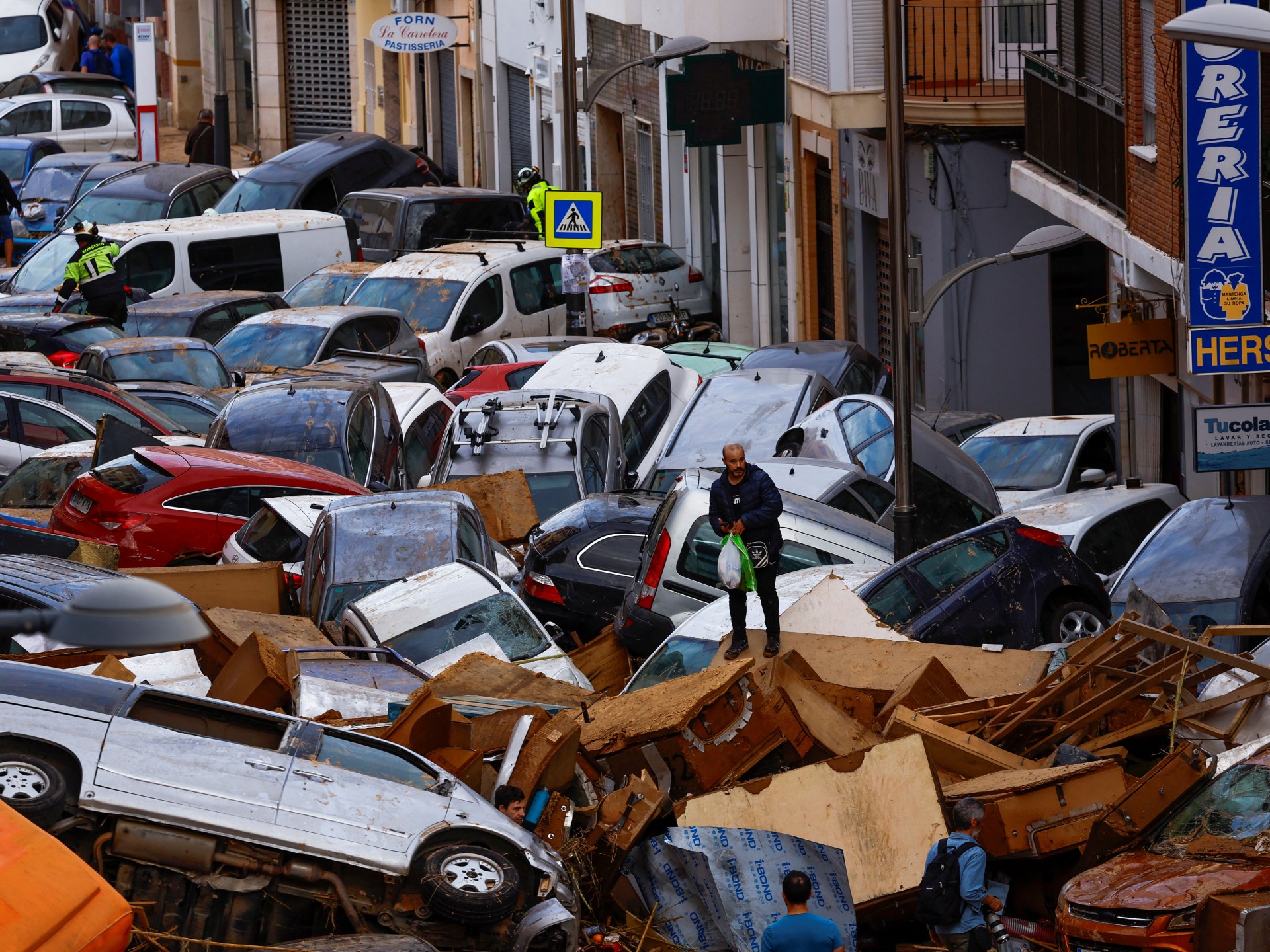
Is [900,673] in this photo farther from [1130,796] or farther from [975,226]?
[975,226]

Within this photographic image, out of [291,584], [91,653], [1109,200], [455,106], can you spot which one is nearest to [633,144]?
[455,106]

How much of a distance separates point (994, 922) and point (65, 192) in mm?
30366

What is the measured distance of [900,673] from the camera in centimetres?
1115

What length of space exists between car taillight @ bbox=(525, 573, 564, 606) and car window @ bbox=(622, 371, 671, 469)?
4175 mm


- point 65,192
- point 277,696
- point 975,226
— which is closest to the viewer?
point 277,696

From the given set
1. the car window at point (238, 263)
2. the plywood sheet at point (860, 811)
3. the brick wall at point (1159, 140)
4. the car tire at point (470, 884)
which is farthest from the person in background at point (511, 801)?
the car window at point (238, 263)

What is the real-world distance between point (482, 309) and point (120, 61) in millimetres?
29335

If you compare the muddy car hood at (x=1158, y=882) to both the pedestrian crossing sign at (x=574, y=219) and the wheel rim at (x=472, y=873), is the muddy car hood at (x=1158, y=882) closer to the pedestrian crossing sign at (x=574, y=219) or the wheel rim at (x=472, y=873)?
the wheel rim at (x=472, y=873)

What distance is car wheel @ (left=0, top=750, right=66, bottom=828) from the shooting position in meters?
7.06

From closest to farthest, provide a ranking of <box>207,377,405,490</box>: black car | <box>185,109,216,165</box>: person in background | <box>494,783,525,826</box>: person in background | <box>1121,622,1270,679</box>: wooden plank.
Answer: <box>494,783,525,826</box>: person in background, <box>1121,622,1270,679</box>: wooden plank, <box>207,377,405,490</box>: black car, <box>185,109,216,165</box>: person in background

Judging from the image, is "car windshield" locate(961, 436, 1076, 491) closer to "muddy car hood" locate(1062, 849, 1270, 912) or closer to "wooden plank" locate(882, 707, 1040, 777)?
"wooden plank" locate(882, 707, 1040, 777)

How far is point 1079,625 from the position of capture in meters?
12.5

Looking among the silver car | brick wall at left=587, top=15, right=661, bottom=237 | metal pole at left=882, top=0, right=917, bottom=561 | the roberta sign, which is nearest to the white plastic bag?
metal pole at left=882, top=0, right=917, bottom=561

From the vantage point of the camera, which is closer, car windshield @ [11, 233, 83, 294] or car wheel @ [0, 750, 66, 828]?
car wheel @ [0, 750, 66, 828]
